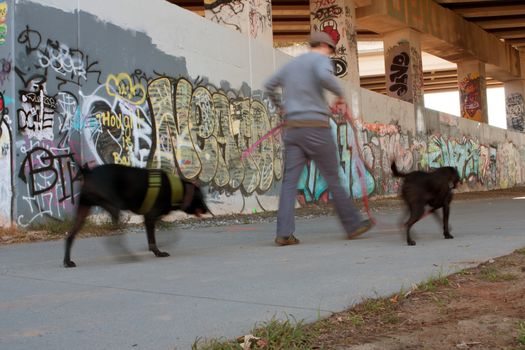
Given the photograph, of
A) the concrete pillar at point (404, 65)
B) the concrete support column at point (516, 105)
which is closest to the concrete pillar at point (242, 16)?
the concrete pillar at point (404, 65)

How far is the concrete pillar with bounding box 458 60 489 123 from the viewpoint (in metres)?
27.1

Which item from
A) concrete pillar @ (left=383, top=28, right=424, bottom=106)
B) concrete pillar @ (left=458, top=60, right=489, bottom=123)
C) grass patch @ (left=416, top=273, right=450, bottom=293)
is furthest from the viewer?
concrete pillar @ (left=458, top=60, right=489, bottom=123)

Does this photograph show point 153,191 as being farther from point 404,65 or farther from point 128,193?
point 404,65

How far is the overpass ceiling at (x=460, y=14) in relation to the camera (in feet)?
75.4

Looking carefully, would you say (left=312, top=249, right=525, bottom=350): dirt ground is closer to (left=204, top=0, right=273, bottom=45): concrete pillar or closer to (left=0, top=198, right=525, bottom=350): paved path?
(left=0, top=198, right=525, bottom=350): paved path

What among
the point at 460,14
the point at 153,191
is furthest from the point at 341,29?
the point at 153,191

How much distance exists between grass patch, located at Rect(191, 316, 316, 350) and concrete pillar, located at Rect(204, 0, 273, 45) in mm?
10877

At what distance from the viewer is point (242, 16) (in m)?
12.9

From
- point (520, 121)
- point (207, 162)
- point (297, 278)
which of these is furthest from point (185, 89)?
point (520, 121)

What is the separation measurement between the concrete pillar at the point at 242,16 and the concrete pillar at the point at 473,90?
1694cm

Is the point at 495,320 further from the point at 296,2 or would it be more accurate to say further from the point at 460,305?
the point at 296,2

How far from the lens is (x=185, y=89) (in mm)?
10047

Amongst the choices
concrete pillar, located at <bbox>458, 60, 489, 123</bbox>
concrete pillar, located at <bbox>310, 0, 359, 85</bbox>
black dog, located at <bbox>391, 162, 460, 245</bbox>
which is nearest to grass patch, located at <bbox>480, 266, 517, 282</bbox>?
black dog, located at <bbox>391, 162, 460, 245</bbox>

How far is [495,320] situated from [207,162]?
7.96 m
